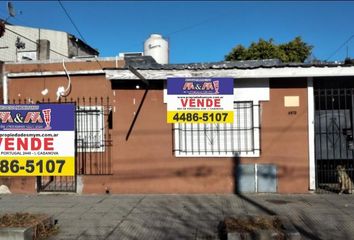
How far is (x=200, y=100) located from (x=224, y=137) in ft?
3.90

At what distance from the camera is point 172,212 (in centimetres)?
944

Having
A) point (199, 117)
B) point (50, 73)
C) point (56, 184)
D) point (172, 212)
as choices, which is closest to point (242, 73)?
point (199, 117)

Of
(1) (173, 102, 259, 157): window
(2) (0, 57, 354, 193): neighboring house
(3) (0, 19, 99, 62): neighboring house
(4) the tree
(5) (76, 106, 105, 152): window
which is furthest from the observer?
(4) the tree

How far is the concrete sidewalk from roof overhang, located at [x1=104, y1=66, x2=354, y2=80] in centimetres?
278

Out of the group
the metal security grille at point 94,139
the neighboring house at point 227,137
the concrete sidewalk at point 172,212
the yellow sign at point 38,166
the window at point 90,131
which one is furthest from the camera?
the window at point 90,131

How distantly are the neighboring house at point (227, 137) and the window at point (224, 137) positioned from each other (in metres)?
0.02

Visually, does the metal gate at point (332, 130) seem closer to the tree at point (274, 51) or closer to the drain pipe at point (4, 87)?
the drain pipe at point (4, 87)

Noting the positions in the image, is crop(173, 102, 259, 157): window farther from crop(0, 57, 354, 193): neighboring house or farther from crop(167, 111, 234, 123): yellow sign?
crop(167, 111, 234, 123): yellow sign

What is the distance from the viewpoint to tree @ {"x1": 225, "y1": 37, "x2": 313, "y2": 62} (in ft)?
121

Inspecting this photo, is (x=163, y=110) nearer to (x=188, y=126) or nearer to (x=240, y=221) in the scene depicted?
(x=188, y=126)

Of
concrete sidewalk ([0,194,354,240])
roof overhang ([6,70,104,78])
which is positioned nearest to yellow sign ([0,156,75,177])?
concrete sidewalk ([0,194,354,240])

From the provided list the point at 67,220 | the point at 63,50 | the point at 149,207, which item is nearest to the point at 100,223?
the point at 67,220

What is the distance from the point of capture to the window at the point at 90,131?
13164mm

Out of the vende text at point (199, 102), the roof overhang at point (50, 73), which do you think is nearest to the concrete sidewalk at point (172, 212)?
the vende text at point (199, 102)
